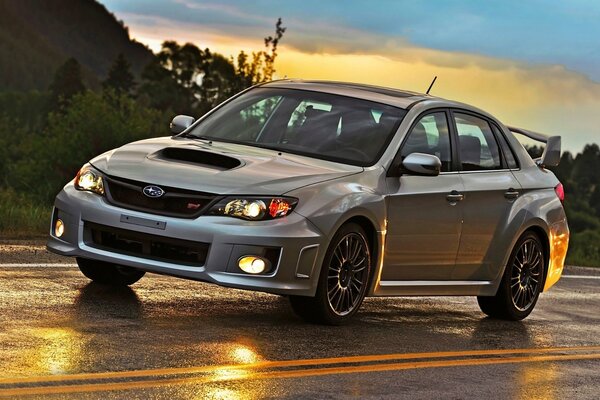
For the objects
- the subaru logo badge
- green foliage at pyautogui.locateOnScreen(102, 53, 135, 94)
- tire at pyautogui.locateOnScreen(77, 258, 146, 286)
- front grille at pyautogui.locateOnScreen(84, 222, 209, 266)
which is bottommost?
green foliage at pyautogui.locateOnScreen(102, 53, 135, 94)

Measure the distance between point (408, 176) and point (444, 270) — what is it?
0.94 meters

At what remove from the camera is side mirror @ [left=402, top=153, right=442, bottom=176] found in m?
9.93

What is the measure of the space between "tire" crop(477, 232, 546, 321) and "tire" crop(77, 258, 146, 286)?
10.3 ft

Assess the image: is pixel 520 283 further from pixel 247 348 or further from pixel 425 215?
pixel 247 348

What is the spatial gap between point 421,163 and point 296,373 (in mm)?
2861

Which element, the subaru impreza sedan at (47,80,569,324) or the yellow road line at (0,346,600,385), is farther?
the subaru impreza sedan at (47,80,569,324)

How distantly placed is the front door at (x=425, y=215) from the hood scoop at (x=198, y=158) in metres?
1.25

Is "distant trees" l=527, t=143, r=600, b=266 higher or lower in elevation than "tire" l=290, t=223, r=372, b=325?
lower

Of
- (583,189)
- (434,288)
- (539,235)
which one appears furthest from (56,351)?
(583,189)

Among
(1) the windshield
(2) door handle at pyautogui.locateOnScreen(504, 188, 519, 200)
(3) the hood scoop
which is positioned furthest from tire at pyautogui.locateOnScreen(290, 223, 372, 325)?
(2) door handle at pyautogui.locateOnScreen(504, 188, 519, 200)

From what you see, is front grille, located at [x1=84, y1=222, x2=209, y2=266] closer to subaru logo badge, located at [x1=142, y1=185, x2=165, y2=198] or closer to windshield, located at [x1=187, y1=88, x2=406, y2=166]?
subaru logo badge, located at [x1=142, y1=185, x2=165, y2=198]

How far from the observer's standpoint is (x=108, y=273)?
33.9ft

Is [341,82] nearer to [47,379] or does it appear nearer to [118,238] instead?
[118,238]

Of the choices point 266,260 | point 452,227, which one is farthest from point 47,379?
point 452,227
